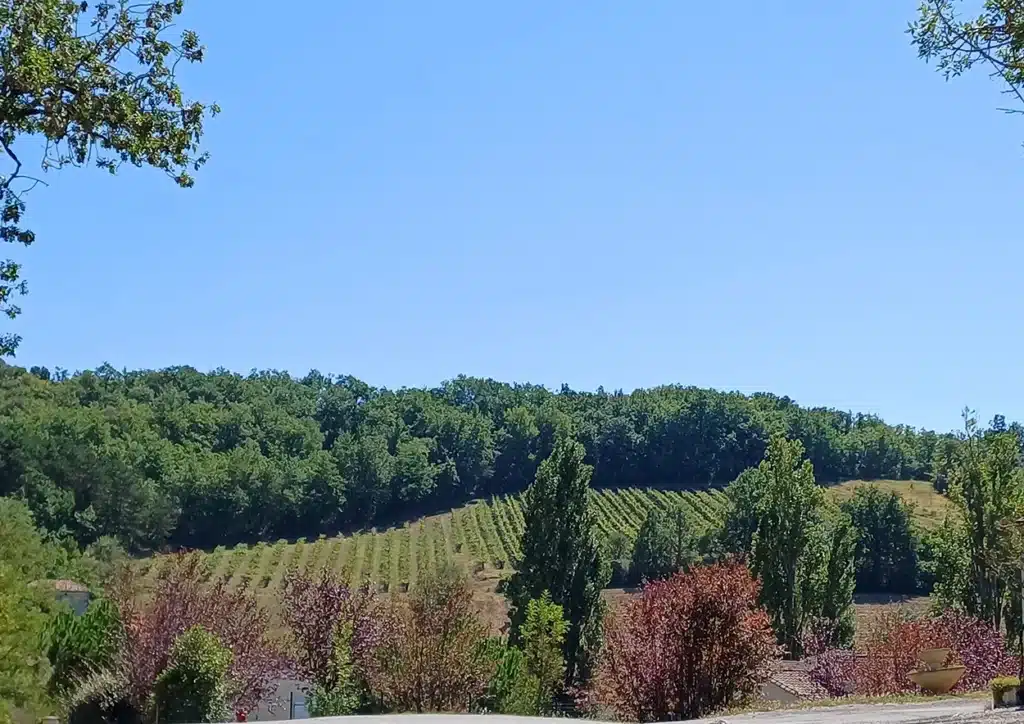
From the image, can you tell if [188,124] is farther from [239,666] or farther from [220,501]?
[220,501]

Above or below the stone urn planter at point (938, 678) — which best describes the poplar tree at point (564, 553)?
above

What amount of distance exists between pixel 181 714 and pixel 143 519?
5781cm

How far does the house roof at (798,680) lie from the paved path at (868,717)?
9719 millimetres

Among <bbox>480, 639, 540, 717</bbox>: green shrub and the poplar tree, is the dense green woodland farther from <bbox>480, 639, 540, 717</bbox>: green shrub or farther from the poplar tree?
<bbox>480, 639, 540, 717</bbox>: green shrub

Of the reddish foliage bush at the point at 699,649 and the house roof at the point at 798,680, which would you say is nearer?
the reddish foliage bush at the point at 699,649

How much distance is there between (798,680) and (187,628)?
18.1 meters

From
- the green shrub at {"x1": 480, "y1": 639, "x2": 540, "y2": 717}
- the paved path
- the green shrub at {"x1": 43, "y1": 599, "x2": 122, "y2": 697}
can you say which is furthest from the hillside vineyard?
the paved path

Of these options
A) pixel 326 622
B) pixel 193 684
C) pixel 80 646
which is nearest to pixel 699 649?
pixel 193 684

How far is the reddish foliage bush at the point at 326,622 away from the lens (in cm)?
3170

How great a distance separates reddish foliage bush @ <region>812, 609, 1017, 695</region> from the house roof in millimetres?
289

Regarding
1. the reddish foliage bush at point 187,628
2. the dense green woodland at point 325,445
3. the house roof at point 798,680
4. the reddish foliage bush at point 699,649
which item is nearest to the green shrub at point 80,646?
the reddish foliage bush at point 187,628

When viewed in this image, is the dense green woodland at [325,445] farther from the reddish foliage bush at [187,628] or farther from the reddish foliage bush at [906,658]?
the reddish foliage bush at [906,658]

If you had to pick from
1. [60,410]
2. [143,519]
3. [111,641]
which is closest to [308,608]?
[111,641]

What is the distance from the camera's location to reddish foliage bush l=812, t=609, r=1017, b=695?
24.7m
